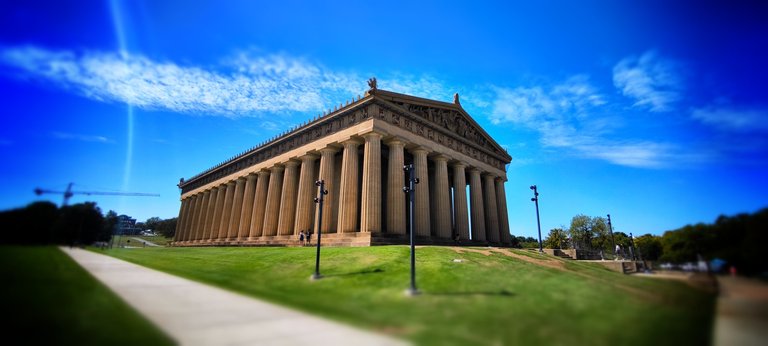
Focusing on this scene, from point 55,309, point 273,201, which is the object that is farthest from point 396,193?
point 55,309

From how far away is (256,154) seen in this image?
5438 centimetres

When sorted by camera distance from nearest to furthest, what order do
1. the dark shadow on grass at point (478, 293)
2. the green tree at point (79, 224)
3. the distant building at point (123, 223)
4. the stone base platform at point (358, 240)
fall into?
the green tree at point (79, 224)
the dark shadow on grass at point (478, 293)
the distant building at point (123, 223)
the stone base platform at point (358, 240)

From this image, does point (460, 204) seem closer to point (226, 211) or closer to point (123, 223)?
point (123, 223)

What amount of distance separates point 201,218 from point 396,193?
51.7 meters

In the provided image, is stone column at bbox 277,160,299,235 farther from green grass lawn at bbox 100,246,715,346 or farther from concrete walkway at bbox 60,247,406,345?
concrete walkway at bbox 60,247,406,345

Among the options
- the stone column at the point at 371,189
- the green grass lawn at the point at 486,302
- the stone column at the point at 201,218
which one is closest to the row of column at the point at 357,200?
the stone column at the point at 371,189

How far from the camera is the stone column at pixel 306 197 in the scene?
1551 inches

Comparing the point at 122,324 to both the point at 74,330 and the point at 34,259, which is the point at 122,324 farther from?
the point at 34,259

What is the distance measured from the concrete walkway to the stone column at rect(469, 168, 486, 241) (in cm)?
3692

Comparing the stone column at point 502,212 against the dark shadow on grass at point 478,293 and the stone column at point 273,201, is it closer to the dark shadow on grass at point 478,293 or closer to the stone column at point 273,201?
the stone column at point 273,201

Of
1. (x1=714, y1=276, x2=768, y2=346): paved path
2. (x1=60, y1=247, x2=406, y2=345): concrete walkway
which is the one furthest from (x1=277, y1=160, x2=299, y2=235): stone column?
(x1=714, y1=276, x2=768, y2=346): paved path

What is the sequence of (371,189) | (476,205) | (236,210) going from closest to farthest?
(371,189) → (476,205) → (236,210)

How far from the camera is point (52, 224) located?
11.3 m

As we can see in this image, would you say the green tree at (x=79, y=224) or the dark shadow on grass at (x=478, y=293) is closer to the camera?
the green tree at (x=79, y=224)
